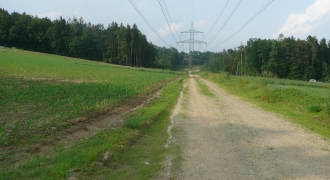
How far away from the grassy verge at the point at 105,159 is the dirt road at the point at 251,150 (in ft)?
3.09

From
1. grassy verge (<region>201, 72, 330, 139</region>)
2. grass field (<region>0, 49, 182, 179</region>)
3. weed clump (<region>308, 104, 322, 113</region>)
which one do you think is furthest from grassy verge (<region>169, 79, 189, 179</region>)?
weed clump (<region>308, 104, 322, 113</region>)

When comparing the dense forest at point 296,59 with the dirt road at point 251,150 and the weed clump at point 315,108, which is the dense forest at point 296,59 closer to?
the weed clump at point 315,108

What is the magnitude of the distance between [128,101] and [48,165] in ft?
37.3

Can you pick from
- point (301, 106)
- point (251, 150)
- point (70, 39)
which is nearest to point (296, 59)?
point (301, 106)

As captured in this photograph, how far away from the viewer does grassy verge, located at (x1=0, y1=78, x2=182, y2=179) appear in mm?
5734

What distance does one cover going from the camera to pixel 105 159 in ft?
22.3

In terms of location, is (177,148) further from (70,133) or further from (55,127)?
(55,127)

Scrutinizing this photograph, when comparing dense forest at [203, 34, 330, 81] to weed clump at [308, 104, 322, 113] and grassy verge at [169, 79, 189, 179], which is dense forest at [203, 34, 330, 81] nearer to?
weed clump at [308, 104, 322, 113]

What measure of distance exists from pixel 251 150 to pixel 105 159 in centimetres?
414

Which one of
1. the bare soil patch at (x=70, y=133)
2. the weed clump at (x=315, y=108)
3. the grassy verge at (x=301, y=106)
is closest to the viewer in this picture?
the bare soil patch at (x=70, y=133)

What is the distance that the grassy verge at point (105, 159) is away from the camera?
573cm

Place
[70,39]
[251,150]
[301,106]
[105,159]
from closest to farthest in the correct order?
[105,159], [251,150], [301,106], [70,39]

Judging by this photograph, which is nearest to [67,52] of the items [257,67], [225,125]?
[257,67]

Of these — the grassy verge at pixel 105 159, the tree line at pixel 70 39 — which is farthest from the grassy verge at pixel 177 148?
the tree line at pixel 70 39
